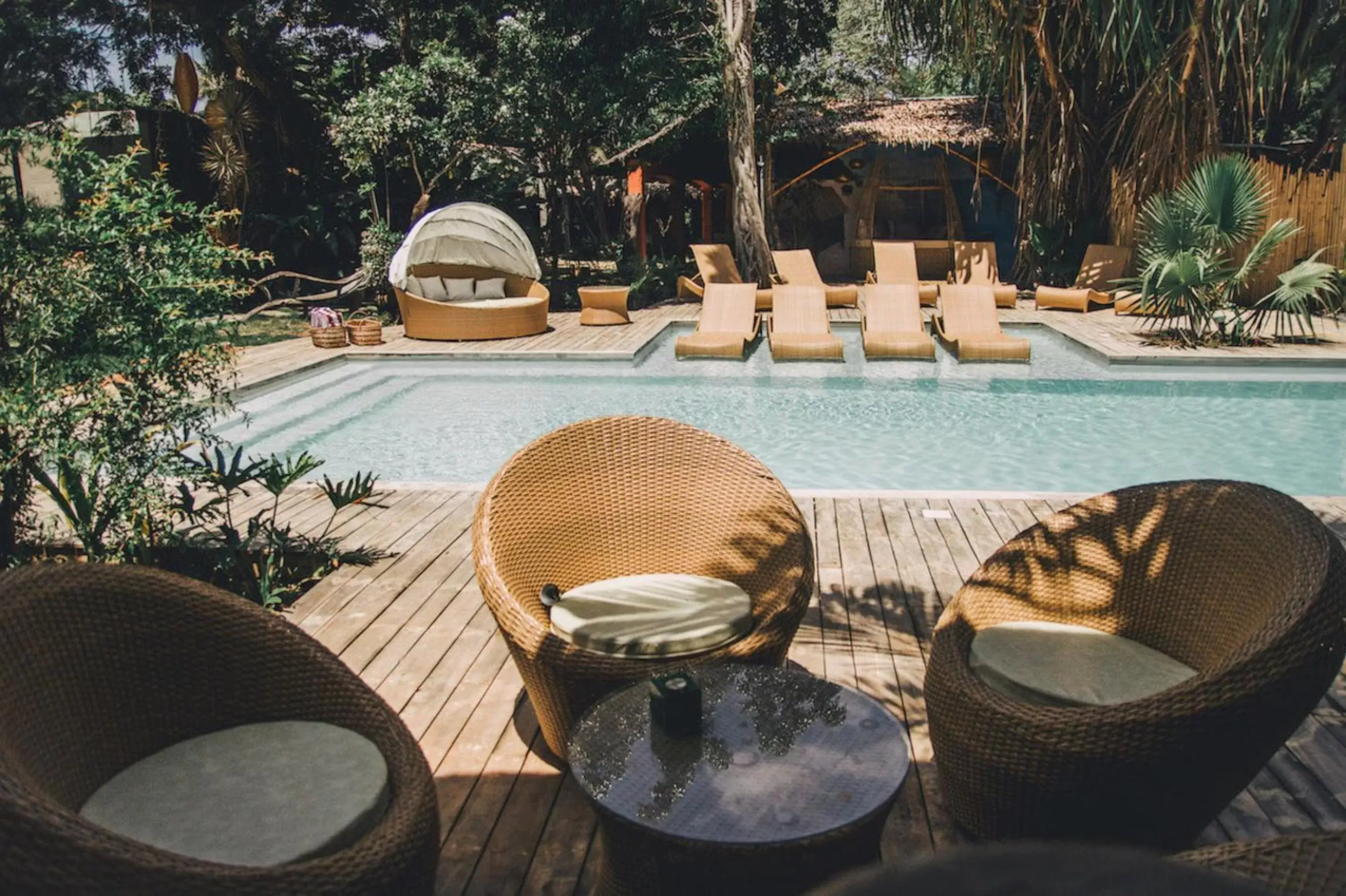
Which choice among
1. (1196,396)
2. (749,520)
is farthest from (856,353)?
(749,520)

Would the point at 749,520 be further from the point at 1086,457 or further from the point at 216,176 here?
the point at 216,176

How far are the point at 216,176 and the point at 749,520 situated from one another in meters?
13.8

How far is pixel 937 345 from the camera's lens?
38.1 ft

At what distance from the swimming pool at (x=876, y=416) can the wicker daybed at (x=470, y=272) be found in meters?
0.87

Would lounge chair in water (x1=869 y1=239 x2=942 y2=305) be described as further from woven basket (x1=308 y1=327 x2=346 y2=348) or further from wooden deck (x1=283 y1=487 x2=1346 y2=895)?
wooden deck (x1=283 y1=487 x2=1346 y2=895)

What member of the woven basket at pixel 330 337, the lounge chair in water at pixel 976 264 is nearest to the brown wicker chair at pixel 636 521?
the woven basket at pixel 330 337

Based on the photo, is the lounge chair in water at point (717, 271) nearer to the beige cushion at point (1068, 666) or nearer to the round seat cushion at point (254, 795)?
the beige cushion at point (1068, 666)

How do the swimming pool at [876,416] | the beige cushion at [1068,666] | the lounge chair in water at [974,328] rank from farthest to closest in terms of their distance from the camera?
the lounge chair in water at [974,328] → the swimming pool at [876,416] → the beige cushion at [1068,666]

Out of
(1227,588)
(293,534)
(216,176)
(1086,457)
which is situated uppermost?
(216,176)

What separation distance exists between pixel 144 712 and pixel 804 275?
13.9 m

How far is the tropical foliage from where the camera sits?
10352 millimetres

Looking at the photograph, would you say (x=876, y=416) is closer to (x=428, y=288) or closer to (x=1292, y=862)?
(x=428, y=288)

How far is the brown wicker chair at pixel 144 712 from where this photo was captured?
154 centimetres

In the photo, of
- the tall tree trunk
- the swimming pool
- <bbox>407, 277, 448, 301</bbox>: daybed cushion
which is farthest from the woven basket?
the tall tree trunk
